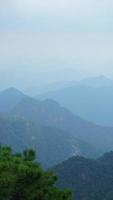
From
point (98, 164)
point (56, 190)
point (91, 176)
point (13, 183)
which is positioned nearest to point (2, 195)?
point (13, 183)

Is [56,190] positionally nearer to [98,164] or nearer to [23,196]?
[23,196]

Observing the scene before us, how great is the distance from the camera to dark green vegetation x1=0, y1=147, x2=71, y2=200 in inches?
794

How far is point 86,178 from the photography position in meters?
132

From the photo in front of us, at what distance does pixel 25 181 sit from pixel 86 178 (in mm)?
113486

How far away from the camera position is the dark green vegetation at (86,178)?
389 feet

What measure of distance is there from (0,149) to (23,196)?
350 centimetres

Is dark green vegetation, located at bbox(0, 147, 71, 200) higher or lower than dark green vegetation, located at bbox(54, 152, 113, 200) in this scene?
higher

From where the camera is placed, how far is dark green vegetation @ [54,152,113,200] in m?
119

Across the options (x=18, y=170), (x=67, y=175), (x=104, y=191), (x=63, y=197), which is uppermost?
(x=18, y=170)

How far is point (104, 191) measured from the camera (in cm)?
11556

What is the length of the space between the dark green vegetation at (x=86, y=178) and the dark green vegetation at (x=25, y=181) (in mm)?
89890

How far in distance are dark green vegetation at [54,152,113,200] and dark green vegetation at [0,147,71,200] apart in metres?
89.9

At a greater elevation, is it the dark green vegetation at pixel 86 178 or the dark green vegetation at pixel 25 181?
the dark green vegetation at pixel 25 181

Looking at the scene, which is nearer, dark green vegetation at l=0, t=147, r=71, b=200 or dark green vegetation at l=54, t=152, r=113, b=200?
dark green vegetation at l=0, t=147, r=71, b=200
